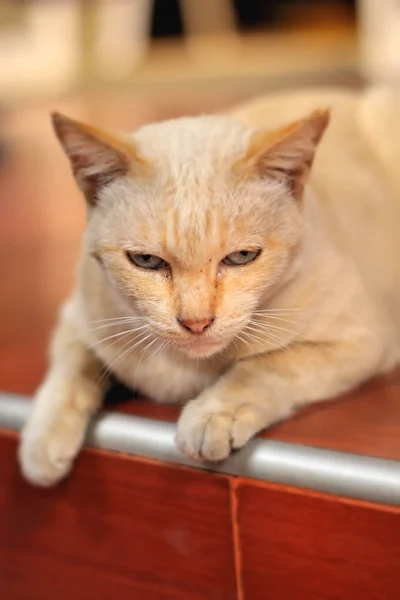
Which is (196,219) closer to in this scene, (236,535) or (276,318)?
(276,318)

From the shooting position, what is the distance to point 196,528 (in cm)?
104

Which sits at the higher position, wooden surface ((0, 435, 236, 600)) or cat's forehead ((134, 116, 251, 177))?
cat's forehead ((134, 116, 251, 177))

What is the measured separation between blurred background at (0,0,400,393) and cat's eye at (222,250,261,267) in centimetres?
183

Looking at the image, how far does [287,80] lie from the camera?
4.56 metres

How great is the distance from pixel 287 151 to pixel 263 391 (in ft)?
0.99

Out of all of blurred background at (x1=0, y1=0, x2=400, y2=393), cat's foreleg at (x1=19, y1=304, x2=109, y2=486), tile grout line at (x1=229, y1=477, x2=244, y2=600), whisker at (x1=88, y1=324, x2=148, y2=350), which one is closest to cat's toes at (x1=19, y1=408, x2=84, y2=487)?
cat's foreleg at (x1=19, y1=304, x2=109, y2=486)

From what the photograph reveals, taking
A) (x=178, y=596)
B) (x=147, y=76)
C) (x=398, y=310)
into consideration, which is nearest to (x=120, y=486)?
(x=178, y=596)

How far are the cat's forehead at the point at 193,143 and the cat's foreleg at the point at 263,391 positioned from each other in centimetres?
27

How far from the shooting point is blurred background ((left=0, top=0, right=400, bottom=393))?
3.64m

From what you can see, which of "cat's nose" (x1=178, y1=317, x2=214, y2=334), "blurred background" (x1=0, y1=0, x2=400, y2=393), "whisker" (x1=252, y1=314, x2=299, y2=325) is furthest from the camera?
"blurred background" (x1=0, y1=0, x2=400, y2=393)

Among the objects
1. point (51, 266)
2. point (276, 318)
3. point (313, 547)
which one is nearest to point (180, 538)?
point (313, 547)

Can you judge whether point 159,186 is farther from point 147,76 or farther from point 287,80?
point 147,76

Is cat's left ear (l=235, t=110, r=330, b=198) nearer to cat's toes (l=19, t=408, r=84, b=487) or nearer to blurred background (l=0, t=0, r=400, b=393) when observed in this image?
cat's toes (l=19, t=408, r=84, b=487)

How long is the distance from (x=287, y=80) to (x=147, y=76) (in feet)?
4.43
